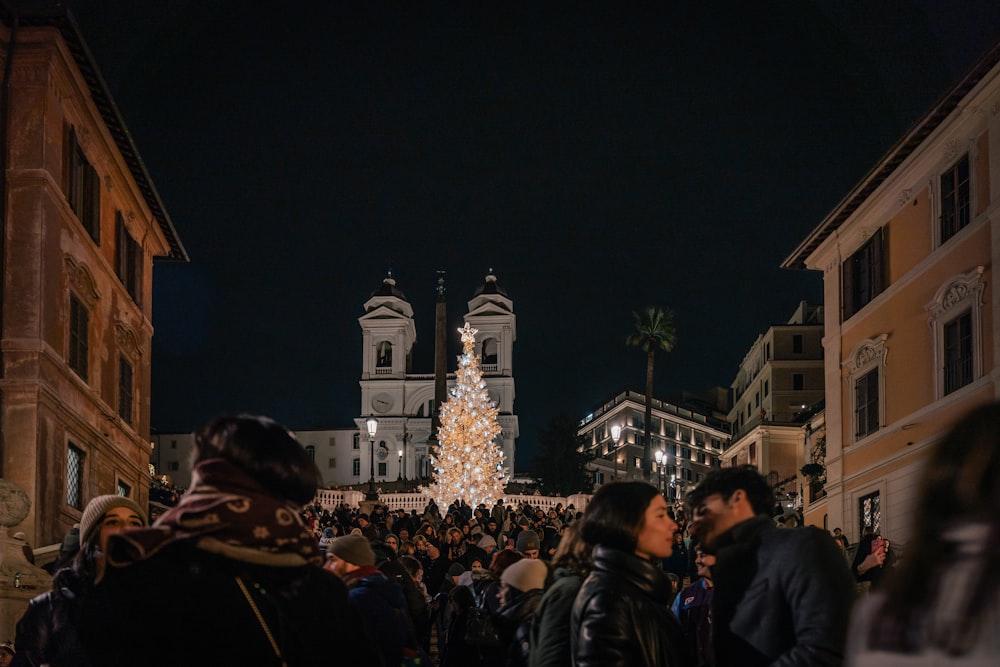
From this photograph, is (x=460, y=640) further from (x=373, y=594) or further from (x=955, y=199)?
(x=955, y=199)

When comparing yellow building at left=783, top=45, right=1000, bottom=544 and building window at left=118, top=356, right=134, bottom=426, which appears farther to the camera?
building window at left=118, top=356, right=134, bottom=426

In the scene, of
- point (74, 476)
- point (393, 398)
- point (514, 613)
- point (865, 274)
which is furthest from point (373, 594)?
point (393, 398)

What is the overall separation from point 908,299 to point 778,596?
2464 centimetres

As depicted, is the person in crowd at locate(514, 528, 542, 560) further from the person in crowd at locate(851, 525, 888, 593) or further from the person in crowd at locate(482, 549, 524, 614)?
the person in crowd at locate(851, 525, 888, 593)

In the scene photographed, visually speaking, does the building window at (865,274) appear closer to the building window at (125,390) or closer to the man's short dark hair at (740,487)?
the building window at (125,390)

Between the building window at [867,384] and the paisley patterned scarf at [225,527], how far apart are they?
27.3 meters

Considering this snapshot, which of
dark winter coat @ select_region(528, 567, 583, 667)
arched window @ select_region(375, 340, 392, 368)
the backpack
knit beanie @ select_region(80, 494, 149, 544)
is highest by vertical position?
arched window @ select_region(375, 340, 392, 368)

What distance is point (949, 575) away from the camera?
190 centimetres

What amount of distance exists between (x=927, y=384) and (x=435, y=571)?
1339cm

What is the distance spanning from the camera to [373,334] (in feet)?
415

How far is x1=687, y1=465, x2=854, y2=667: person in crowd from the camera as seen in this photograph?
173 inches

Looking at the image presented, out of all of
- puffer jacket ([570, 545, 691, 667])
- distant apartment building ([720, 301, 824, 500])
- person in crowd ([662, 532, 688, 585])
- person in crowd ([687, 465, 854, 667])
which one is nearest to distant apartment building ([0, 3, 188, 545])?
person in crowd ([662, 532, 688, 585])

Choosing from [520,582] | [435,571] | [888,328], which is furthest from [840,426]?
[520,582]

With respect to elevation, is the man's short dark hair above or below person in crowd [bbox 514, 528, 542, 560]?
above
